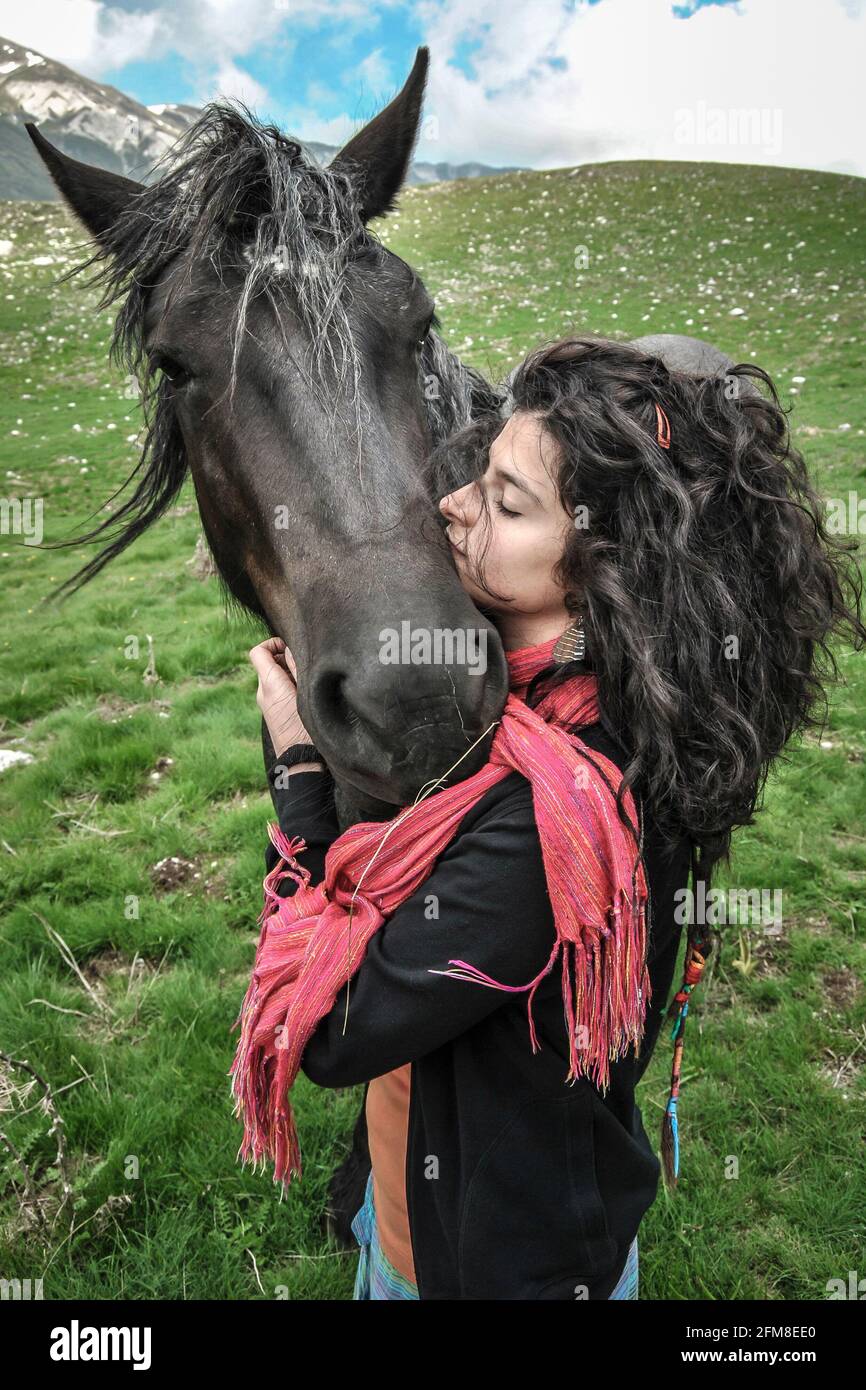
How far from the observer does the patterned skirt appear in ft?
7.11

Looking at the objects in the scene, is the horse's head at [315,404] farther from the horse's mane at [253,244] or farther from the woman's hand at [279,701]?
the woman's hand at [279,701]

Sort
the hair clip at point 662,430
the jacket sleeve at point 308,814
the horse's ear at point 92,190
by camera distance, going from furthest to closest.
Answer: the horse's ear at point 92,190, the jacket sleeve at point 308,814, the hair clip at point 662,430

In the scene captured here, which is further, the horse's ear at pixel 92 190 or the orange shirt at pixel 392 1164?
the horse's ear at pixel 92 190

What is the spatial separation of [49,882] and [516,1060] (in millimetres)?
3979

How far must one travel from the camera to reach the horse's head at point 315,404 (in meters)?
1.68

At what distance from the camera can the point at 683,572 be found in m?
1.53

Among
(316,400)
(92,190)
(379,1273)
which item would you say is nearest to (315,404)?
(316,400)

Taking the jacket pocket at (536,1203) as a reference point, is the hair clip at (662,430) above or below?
above

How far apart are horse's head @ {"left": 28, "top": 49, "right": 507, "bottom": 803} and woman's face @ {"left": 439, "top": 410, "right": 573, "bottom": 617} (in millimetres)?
100

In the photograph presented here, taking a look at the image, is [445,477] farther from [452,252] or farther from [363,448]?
[452,252]

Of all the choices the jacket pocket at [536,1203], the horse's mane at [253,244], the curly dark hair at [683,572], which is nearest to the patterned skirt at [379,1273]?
the jacket pocket at [536,1203]

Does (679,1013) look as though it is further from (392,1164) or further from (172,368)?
(172,368)

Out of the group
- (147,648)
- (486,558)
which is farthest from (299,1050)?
(147,648)

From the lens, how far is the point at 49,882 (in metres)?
4.79
